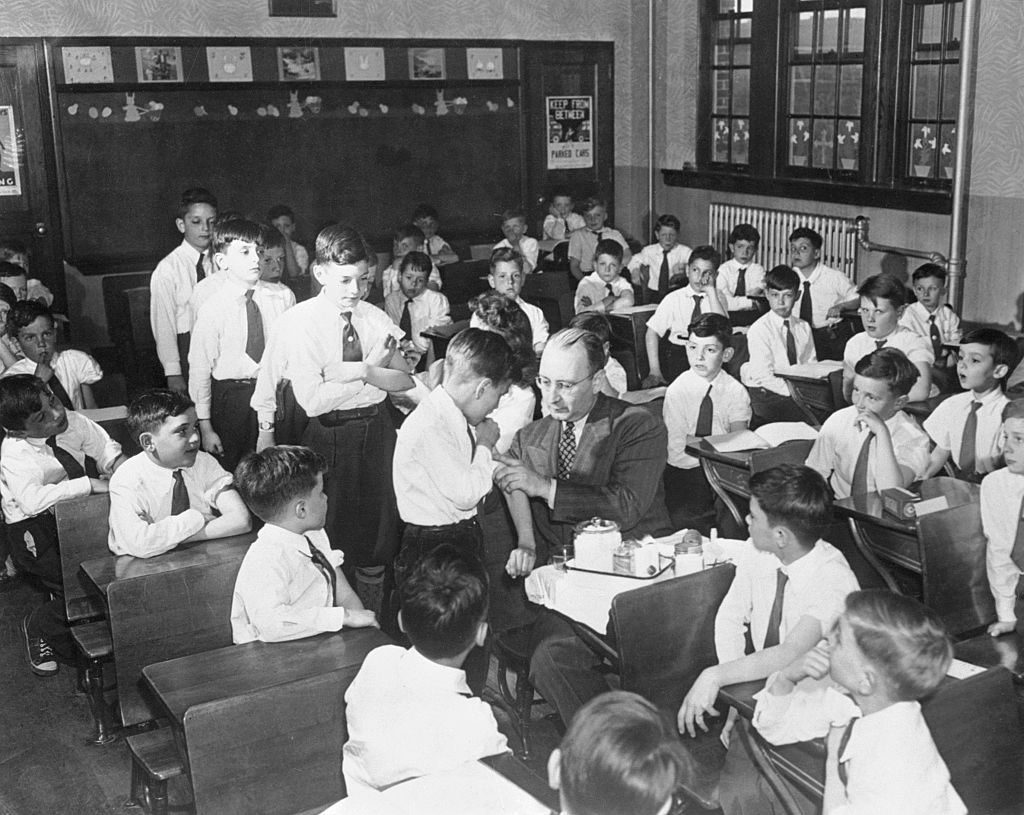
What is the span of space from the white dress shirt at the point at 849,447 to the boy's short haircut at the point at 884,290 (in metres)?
1.65

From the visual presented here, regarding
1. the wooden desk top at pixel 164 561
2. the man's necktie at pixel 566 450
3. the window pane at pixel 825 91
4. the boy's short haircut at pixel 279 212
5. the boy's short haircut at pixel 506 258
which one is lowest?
the wooden desk top at pixel 164 561

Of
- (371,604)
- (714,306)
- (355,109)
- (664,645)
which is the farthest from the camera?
(355,109)

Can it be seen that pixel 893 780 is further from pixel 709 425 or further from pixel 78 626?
pixel 709 425

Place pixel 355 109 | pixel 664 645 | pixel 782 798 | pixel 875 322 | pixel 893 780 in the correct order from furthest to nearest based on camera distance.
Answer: pixel 355 109
pixel 875 322
pixel 664 645
pixel 782 798
pixel 893 780

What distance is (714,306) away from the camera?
24.6 ft

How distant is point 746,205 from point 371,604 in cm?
630

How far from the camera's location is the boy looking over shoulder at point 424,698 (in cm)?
251

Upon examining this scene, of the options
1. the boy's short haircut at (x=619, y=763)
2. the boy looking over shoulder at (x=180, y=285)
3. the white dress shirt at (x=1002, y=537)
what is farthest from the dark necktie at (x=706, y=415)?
the boy's short haircut at (x=619, y=763)

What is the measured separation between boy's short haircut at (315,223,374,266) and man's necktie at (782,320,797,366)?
2.76 meters

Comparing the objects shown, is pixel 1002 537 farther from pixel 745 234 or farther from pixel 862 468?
pixel 745 234

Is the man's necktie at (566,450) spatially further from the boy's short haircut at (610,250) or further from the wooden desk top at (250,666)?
the boy's short haircut at (610,250)

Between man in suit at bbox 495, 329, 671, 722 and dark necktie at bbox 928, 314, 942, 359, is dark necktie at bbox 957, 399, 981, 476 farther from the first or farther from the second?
dark necktie at bbox 928, 314, 942, 359

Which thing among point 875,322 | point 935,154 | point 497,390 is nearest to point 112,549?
point 497,390

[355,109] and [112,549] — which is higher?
[355,109]
